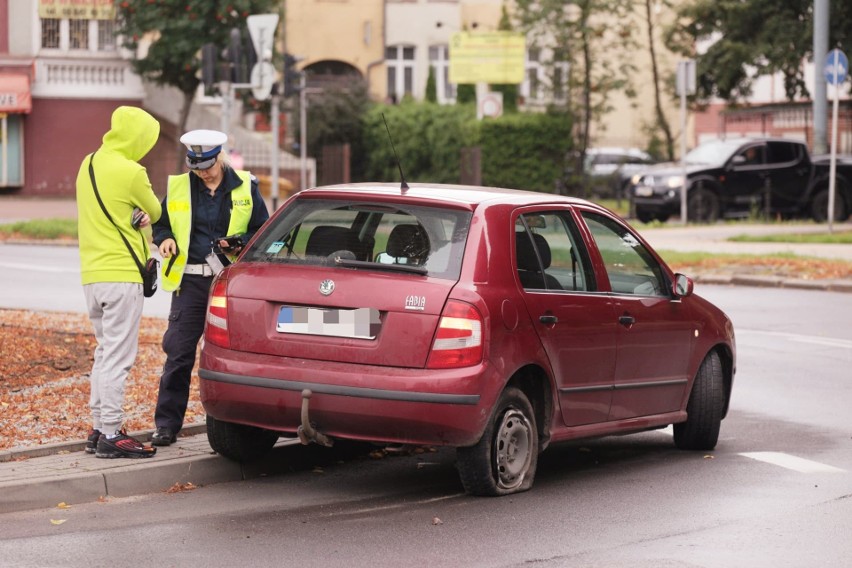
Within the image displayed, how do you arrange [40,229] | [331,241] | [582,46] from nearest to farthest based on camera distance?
[331,241]
[40,229]
[582,46]

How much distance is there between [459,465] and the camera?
25.7 ft

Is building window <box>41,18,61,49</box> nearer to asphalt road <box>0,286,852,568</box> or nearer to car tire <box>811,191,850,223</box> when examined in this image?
car tire <box>811,191,850,223</box>

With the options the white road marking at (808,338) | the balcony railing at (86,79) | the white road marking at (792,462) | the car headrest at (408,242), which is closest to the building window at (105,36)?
the balcony railing at (86,79)

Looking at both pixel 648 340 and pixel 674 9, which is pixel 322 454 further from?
pixel 674 9

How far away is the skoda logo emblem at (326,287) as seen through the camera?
772cm

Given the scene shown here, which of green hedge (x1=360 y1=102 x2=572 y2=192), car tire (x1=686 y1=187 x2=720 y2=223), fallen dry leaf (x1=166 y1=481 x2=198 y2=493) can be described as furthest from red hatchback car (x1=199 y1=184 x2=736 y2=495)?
green hedge (x1=360 y1=102 x2=572 y2=192)

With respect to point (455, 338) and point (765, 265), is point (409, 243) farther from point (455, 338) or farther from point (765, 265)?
point (765, 265)

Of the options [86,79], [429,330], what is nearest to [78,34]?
[86,79]

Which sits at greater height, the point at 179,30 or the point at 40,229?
the point at 179,30

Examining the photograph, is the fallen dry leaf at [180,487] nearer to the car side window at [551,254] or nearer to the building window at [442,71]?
the car side window at [551,254]

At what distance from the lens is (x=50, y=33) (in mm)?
46594

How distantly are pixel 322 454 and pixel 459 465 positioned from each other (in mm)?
1311

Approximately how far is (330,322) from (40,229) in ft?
78.9

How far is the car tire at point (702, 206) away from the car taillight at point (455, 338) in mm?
25773
